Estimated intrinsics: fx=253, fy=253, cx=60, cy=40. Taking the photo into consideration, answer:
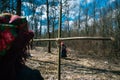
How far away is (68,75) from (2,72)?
933cm

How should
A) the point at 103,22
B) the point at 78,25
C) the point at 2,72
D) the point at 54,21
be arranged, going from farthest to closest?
the point at 78,25, the point at 103,22, the point at 54,21, the point at 2,72

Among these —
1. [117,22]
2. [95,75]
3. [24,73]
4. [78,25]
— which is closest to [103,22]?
[117,22]

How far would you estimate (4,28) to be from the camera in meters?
2.70

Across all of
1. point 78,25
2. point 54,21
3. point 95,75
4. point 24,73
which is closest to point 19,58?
point 24,73

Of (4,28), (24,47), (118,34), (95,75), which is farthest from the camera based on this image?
(118,34)

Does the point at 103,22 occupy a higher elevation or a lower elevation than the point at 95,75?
higher

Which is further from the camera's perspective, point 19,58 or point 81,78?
point 81,78

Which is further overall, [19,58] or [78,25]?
[78,25]

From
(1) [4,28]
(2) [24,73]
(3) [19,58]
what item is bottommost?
(2) [24,73]

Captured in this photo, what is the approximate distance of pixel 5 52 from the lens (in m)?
2.75

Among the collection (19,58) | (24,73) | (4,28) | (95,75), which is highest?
(4,28)

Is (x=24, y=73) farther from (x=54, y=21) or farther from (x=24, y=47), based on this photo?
(x=54, y=21)

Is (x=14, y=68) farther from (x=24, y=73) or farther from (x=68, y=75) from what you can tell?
(x=68, y=75)

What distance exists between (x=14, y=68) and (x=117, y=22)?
30.5 meters
